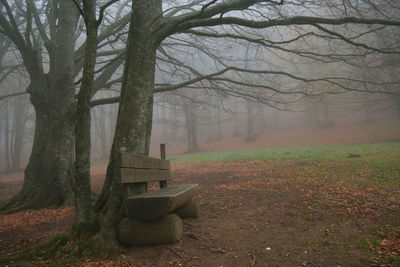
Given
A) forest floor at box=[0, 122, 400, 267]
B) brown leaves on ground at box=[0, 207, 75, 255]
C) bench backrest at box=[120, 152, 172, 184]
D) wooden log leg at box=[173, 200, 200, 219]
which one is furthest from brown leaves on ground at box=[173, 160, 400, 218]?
brown leaves on ground at box=[0, 207, 75, 255]

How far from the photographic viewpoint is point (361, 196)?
505cm

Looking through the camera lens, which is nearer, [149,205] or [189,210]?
[149,205]

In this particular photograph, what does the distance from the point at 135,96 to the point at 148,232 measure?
199 cm

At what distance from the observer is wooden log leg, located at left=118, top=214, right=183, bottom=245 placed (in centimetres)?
328

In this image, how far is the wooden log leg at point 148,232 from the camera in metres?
3.28

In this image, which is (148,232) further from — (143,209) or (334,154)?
(334,154)

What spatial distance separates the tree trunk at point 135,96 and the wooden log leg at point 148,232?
350 mm

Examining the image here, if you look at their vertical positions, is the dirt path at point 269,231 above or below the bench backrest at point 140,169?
below

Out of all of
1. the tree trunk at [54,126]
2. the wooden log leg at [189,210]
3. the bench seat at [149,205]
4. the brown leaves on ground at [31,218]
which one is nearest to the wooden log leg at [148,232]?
the bench seat at [149,205]

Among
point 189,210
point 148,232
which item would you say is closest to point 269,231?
point 189,210

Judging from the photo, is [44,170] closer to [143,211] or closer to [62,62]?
[62,62]

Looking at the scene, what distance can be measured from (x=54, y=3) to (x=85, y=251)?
678 cm

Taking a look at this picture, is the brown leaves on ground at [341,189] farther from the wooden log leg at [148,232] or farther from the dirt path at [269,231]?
the wooden log leg at [148,232]

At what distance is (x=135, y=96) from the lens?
4090 mm
